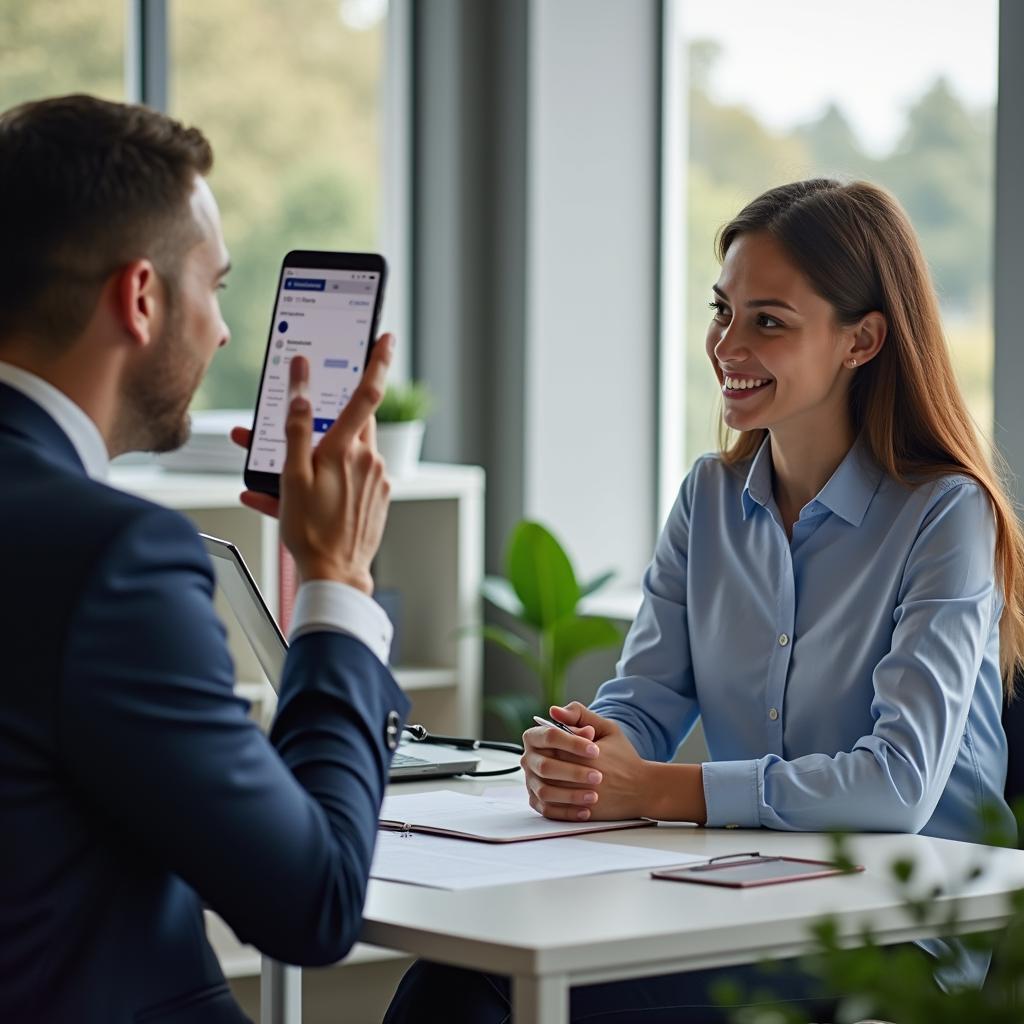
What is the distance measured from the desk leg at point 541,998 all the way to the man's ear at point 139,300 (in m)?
0.59

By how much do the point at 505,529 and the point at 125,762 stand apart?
2946mm

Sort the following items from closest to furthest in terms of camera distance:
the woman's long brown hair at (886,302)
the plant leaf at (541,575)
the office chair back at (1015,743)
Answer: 1. the office chair back at (1015,743)
2. the woman's long brown hair at (886,302)
3. the plant leaf at (541,575)

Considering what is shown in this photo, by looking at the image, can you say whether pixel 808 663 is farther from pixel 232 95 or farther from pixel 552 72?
pixel 232 95

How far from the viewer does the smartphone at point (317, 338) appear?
1.63 m

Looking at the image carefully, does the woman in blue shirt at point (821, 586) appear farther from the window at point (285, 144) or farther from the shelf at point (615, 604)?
the window at point (285, 144)

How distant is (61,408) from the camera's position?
4.41 ft

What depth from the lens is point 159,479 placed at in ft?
11.7

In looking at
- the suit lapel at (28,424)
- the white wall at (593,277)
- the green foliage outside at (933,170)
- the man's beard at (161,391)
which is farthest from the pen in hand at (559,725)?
the white wall at (593,277)

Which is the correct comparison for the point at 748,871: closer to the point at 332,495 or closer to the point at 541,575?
the point at 332,495

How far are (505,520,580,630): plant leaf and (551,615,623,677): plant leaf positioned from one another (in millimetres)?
29

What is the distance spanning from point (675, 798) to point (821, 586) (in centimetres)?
40

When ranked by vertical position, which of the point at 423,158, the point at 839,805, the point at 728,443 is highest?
the point at 423,158

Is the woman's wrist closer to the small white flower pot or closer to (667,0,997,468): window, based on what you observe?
(667,0,997,468): window

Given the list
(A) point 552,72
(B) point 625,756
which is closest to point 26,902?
(B) point 625,756
